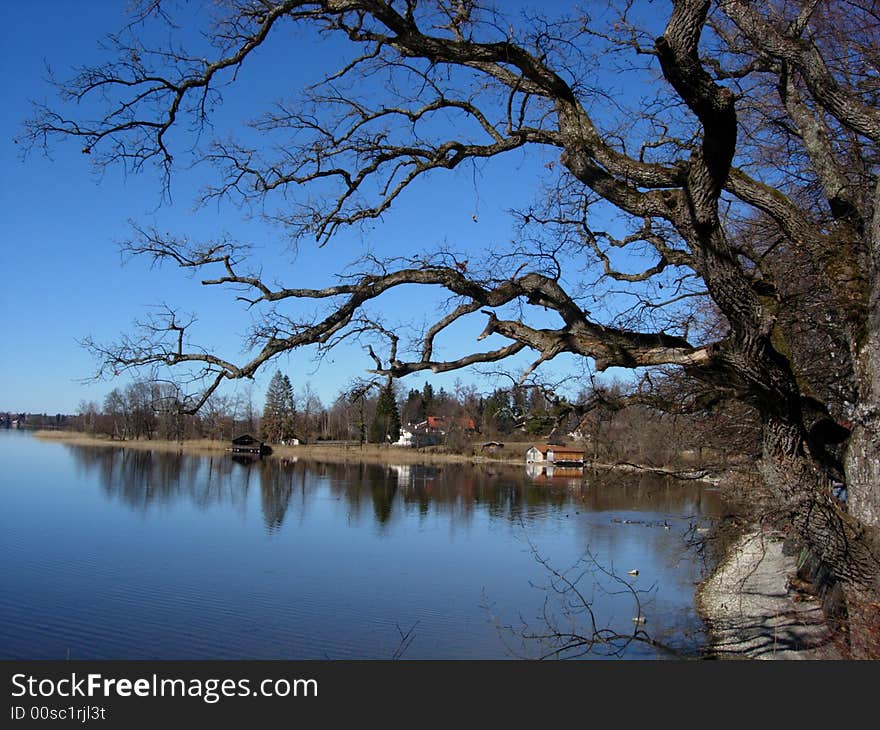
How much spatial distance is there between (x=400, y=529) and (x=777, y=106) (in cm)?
2237

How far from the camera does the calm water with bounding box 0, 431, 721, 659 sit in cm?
1369

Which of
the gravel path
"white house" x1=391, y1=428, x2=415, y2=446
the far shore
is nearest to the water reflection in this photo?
the gravel path

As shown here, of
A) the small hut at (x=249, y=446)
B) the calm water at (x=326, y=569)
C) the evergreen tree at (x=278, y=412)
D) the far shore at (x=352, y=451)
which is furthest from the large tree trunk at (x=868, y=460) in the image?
the evergreen tree at (x=278, y=412)

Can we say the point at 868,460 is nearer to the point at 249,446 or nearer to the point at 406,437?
the point at 249,446

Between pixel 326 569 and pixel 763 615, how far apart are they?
1113cm

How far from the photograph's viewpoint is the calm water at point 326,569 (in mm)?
13688

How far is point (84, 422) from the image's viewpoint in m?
131

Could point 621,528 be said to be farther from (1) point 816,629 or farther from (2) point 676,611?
(1) point 816,629

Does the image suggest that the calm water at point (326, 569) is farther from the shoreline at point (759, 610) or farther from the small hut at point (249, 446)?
the small hut at point (249, 446)

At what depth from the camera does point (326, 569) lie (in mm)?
20062

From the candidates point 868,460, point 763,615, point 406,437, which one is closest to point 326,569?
point 763,615

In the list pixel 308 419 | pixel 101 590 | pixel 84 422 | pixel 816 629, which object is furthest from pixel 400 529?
pixel 84 422

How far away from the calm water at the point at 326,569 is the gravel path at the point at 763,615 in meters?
0.63

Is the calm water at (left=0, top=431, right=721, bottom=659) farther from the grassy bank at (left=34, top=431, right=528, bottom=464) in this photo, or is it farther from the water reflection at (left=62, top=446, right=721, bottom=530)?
the grassy bank at (left=34, top=431, right=528, bottom=464)
